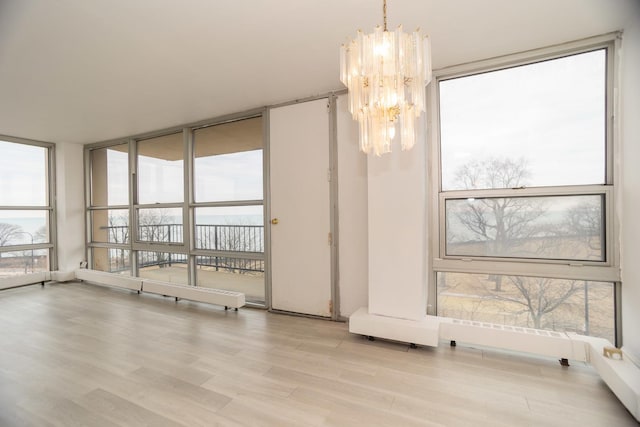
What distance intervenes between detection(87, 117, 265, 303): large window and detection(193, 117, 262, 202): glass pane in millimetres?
14

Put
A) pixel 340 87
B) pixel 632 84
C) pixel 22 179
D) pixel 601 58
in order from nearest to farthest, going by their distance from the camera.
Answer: pixel 632 84 < pixel 601 58 < pixel 340 87 < pixel 22 179

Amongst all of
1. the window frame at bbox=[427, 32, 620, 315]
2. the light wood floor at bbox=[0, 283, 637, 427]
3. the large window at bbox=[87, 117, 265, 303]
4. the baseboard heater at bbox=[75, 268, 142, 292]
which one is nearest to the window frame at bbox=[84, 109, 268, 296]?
the large window at bbox=[87, 117, 265, 303]

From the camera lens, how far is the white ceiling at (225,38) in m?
1.92

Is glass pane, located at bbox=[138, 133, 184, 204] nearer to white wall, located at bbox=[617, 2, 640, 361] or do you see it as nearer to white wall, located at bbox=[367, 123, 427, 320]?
white wall, located at bbox=[367, 123, 427, 320]

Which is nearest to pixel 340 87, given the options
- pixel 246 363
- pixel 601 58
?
pixel 601 58

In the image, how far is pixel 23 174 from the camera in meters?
5.04

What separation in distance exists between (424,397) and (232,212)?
3296mm

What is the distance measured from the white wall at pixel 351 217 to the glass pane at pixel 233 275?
133 cm

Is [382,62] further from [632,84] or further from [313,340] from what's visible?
[313,340]

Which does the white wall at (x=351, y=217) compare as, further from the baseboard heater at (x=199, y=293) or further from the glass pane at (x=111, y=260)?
the glass pane at (x=111, y=260)

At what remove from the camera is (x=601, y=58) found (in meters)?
2.34

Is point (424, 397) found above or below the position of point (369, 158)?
below

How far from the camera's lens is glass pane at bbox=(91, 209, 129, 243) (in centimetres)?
530

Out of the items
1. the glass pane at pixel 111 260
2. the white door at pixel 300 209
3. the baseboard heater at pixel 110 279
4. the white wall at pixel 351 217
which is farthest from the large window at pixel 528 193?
the glass pane at pixel 111 260
